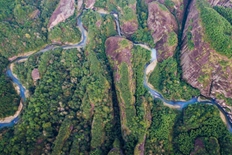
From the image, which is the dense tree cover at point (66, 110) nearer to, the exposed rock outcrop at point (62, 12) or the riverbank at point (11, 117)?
the riverbank at point (11, 117)

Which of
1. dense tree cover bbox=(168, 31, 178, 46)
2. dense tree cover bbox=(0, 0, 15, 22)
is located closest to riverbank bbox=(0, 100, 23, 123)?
dense tree cover bbox=(0, 0, 15, 22)

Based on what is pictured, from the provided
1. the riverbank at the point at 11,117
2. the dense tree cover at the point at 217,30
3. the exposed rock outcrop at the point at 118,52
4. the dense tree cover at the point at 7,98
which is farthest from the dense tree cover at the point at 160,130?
the dense tree cover at the point at 7,98

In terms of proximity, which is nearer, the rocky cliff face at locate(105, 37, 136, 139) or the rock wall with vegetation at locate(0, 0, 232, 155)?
the rock wall with vegetation at locate(0, 0, 232, 155)

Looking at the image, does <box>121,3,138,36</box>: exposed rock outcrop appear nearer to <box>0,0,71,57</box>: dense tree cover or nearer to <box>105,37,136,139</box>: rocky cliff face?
<box>105,37,136,139</box>: rocky cliff face

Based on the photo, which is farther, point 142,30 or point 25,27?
point 25,27

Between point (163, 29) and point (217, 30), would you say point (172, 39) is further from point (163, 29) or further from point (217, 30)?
point (217, 30)

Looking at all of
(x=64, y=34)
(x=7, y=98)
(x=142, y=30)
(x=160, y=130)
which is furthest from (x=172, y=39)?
(x=7, y=98)

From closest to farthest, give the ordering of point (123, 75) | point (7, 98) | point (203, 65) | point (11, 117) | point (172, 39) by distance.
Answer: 1. point (7, 98)
2. point (11, 117)
3. point (123, 75)
4. point (203, 65)
5. point (172, 39)
